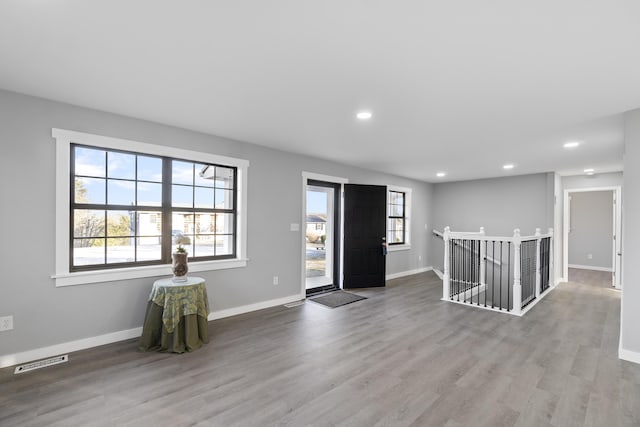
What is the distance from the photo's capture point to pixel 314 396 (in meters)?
2.28

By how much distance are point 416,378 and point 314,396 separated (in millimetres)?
917

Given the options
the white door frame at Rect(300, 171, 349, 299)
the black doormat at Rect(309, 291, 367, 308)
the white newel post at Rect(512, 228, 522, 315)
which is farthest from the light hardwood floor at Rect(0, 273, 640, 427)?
the white door frame at Rect(300, 171, 349, 299)

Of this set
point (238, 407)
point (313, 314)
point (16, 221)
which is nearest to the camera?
point (238, 407)

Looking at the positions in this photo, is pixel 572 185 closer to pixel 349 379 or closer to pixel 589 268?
pixel 589 268

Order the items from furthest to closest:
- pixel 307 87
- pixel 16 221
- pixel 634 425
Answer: pixel 16 221
pixel 307 87
pixel 634 425

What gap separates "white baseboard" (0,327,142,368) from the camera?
2.67 metres

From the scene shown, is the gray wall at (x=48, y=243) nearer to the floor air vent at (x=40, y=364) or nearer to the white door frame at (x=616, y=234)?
the floor air vent at (x=40, y=364)

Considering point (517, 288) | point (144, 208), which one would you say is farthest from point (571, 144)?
point (144, 208)

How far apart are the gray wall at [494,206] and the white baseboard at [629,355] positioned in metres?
4.02

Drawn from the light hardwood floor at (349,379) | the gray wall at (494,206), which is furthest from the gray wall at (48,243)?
the gray wall at (494,206)

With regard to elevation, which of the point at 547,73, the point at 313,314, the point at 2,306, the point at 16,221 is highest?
the point at 547,73

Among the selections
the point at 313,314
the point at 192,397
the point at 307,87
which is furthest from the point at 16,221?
the point at 313,314

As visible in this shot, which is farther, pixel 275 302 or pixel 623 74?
pixel 275 302

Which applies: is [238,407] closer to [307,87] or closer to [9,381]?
[9,381]
